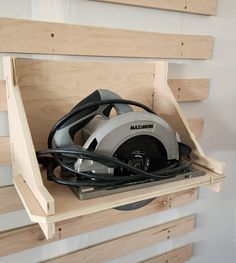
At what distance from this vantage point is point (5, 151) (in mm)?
759

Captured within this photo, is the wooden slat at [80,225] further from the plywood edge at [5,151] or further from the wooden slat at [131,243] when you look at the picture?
the plywood edge at [5,151]

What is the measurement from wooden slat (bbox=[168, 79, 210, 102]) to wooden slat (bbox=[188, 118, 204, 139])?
8 cm

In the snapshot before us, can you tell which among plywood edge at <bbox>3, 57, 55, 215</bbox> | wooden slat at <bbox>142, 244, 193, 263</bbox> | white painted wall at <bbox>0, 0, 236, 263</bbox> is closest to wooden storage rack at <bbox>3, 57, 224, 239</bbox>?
plywood edge at <bbox>3, 57, 55, 215</bbox>

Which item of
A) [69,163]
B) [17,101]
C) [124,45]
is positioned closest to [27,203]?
[69,163]

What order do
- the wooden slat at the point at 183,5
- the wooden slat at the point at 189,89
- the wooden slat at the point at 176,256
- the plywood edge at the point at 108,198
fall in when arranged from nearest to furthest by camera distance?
the plywood edge at the point at 108,198, the wooden slat at the point at 183,5, the wooden slat at the point at 189,89, the wooden slat at the point at 176,256

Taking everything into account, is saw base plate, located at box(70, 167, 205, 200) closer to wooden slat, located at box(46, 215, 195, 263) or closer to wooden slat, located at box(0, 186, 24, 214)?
wooden slat, located at box(0, 186, 24, 214)

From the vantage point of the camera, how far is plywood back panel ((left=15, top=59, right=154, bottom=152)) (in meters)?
0.72

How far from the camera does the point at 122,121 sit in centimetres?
59

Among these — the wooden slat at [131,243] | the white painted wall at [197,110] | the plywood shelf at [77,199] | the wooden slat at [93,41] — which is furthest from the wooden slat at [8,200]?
the wooden slat at [93,41]

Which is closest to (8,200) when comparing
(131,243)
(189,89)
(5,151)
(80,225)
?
(5,151)

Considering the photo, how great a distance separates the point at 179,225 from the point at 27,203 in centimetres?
81

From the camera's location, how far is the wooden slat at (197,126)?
1.04 m

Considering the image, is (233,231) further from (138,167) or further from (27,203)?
(27,203)

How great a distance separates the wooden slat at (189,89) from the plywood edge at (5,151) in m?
0.56
